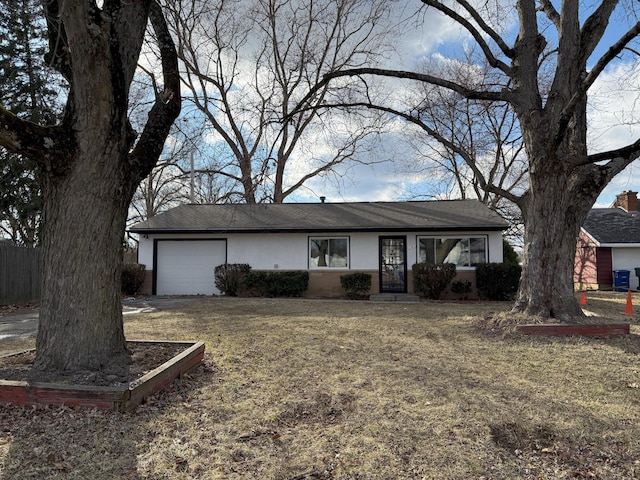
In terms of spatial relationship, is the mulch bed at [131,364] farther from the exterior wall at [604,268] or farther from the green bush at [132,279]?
the exterior wall at [604,268]

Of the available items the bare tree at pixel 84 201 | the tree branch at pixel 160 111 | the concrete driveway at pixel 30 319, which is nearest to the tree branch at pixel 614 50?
the tree branch at pixel 160 111

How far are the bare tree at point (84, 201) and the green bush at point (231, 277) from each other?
1060 centimetres

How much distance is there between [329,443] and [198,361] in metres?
2.54

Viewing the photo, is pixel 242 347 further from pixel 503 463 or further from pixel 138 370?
pixel 503 463

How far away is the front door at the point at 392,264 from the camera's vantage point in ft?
49.7

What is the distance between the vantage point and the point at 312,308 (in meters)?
11.3

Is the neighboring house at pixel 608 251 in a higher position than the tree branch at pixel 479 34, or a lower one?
lower

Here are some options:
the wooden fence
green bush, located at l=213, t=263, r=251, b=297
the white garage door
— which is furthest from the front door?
the wooden fence

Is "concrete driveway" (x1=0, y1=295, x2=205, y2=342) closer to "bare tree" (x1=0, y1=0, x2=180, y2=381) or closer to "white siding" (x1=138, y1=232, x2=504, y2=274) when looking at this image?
"white siding" (x1=138, y1=232, x2=504, y2=274)

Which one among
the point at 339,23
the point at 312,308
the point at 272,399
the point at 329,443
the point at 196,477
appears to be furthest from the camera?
the point at 339,23

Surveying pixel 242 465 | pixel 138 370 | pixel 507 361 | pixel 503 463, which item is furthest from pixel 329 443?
pixel 507 361

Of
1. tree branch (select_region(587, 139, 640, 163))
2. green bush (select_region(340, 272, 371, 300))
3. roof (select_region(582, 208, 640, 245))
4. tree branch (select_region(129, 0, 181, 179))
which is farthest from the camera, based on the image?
roof (select_region(582, 208, 640, 245))

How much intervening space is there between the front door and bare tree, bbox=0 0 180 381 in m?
11.5

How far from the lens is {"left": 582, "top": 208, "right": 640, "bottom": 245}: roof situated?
21.6 metres
